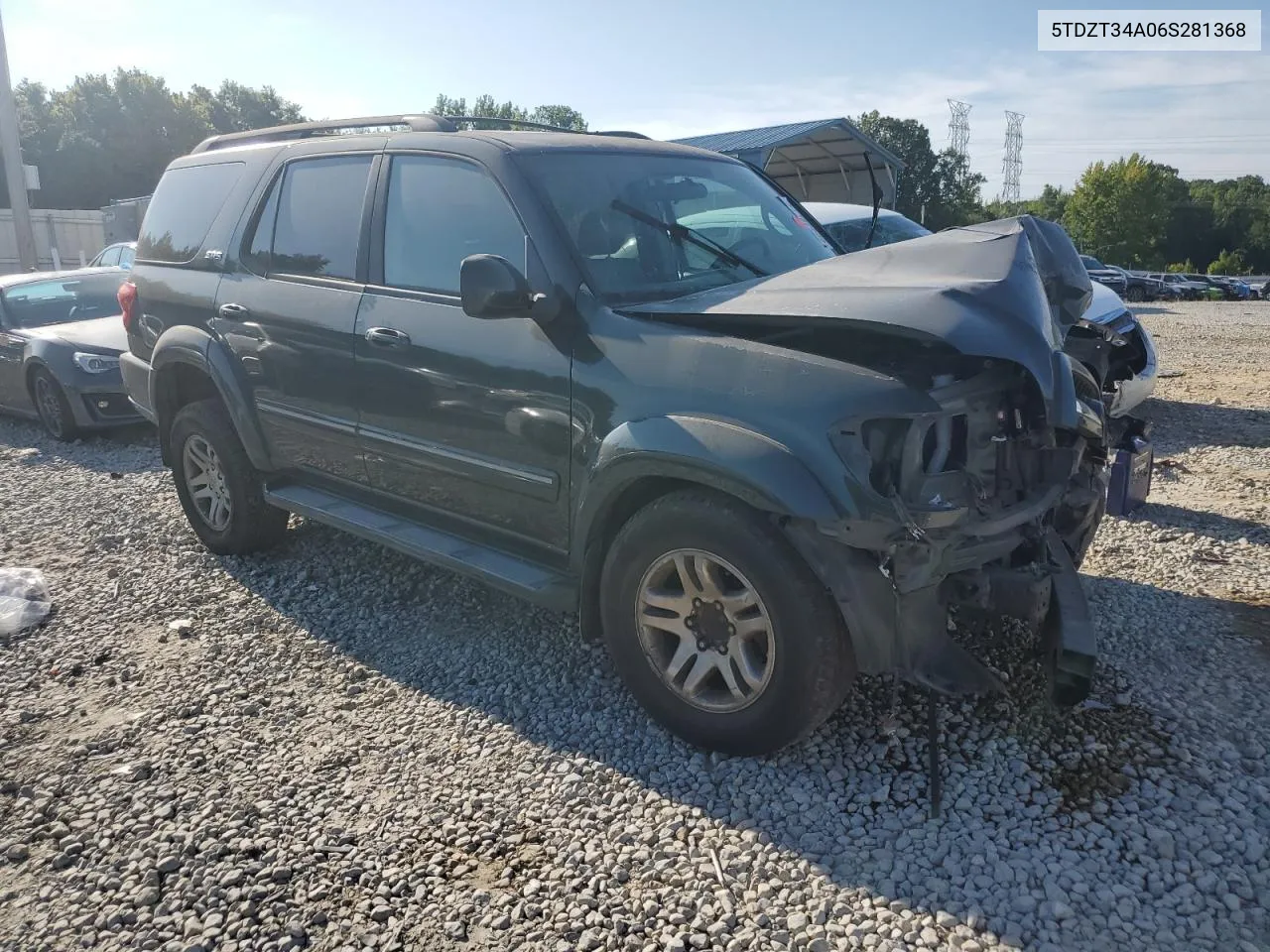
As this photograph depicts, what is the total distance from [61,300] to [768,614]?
9326 mm

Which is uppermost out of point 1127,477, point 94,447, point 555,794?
point 1127,477

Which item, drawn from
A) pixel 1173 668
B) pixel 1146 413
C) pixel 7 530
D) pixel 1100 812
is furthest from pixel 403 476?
pixel 1146 413

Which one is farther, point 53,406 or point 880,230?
point 880,230

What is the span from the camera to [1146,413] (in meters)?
8.23

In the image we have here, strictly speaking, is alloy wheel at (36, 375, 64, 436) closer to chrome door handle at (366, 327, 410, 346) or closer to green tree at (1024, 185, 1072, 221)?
chrome door handle at (366, 327, 410, 346)

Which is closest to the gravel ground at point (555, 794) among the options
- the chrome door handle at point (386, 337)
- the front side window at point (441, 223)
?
the chrome door handle at point (386, 337)

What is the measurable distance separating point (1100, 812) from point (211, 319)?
441 centimetres

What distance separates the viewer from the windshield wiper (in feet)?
11.9

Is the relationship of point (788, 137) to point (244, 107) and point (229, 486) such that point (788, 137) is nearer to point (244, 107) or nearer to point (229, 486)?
point (229, 486)

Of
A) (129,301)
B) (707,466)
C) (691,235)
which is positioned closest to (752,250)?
(691,235)

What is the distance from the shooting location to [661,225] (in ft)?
12.0

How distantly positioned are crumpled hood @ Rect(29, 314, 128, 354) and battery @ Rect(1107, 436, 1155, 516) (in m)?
7.70

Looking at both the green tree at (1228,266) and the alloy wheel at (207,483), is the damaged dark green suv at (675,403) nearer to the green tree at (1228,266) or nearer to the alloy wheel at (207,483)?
the alloy wheel at (207,483)

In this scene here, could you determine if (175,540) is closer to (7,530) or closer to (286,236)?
(7,530)
